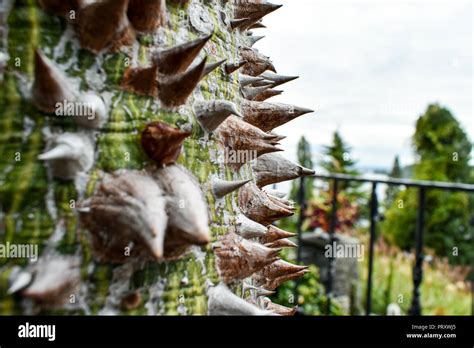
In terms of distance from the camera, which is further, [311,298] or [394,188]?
[394,188]

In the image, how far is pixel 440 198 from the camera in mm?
9695

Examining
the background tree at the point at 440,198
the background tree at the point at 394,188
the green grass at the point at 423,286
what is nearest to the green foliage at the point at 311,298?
the green grass at the point at 423,286

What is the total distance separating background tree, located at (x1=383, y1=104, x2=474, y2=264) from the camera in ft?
31.8

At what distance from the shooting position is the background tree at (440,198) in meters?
9.69

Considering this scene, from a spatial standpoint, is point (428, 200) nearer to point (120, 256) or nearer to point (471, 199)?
point (471, 199)
